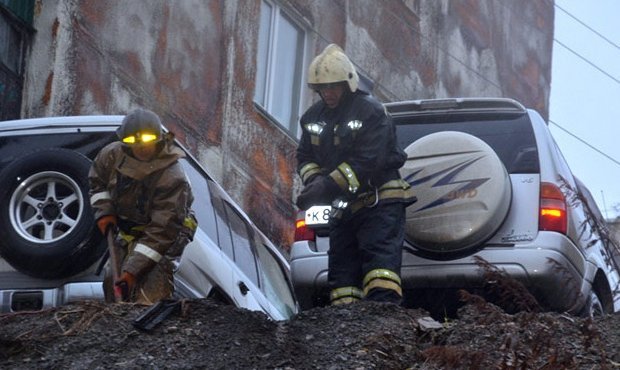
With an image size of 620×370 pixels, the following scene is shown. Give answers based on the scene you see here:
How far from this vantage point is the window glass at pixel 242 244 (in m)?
11.5

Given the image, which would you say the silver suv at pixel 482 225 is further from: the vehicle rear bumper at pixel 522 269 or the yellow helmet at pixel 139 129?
the yellow helmet at pixel 139 129

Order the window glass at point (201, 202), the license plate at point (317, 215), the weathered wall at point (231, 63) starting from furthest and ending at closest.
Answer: the weathered wall at point (231, 63), the window glass at point (201, 202), the license plate at point (317, 215)

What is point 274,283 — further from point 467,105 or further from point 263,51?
point 263,51

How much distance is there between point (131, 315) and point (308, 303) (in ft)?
7.25

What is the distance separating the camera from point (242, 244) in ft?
38.7

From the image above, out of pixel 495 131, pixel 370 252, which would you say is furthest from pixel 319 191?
pixel 495 131

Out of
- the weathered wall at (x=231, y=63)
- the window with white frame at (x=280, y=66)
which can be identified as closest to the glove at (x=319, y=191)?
the weathered wall at (x=231, y=63)

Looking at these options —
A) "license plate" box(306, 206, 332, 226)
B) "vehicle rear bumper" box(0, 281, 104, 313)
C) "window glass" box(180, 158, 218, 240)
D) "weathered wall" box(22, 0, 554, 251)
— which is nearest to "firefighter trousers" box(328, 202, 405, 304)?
"license plate" box(306, 206, 332, 226)

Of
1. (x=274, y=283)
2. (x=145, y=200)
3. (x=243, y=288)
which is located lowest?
(x=274, y=283)

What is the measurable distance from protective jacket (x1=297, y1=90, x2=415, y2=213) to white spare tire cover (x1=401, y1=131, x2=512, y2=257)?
7.9 inches

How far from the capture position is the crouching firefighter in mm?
9680

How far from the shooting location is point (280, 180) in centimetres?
2006

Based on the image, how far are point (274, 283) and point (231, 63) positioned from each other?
6.88m

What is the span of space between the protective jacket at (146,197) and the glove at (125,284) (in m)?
0.07
